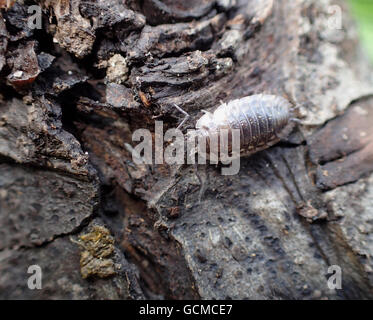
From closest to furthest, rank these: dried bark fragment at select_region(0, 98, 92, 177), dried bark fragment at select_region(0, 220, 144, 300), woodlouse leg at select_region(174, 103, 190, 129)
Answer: dried bark fragment at select_region(0, 220, 144, 300), dried bark fragment at select_region(0, 98, 92, 177), woodlouse leg at select_region(174, 103, 190, 129)

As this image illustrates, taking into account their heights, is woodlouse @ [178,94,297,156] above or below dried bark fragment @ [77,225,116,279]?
above

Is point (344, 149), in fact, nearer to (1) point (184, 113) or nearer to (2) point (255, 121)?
(2) point (255, 121)

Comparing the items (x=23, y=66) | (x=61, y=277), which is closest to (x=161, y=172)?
(x=61, y=277)

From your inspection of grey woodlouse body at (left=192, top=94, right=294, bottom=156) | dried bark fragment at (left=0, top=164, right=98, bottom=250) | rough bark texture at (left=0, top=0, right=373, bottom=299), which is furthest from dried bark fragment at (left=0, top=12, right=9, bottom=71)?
grey woodlouse body at (left=192, top=94, right=294, bottom=156)

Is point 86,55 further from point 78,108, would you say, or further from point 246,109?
point 246,109

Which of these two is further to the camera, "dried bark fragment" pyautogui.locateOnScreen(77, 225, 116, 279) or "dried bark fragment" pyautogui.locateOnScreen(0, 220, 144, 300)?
"dried bark fragment" pyautogui.locateOnScreen(77, 225, 116, 279)

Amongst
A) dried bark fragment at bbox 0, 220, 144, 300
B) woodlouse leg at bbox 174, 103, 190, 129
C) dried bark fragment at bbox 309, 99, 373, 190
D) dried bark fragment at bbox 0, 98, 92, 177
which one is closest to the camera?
dried bark fragment at bbox 0, 220, 144, 300

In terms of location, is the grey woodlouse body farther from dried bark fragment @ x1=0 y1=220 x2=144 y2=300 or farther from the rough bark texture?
dried bark fragment @ x1=0 y1=220 x2=144 y2=300

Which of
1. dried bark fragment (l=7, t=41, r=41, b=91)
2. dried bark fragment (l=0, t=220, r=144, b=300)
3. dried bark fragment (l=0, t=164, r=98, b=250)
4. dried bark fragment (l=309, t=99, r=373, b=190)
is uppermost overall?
dried bark fragment (l=7, t=41, r=41, b=91)

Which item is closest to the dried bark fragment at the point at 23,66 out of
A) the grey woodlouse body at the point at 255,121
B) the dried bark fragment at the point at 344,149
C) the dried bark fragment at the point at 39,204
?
the dried bark fragment at the point at 39,204
